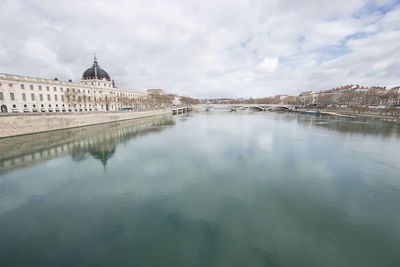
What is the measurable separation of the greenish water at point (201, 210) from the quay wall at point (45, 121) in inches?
396

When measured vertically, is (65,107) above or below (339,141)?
above

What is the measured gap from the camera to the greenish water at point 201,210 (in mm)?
6078

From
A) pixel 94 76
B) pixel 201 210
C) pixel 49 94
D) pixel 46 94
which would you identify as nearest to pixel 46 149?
pixel 201 210

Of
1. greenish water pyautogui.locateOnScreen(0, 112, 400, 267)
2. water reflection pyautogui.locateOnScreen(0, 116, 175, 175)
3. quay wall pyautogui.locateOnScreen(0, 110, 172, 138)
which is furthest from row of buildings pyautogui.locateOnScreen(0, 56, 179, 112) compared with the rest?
greenish water pyautogui.locateOnScreen(0, 112, 400, 267)

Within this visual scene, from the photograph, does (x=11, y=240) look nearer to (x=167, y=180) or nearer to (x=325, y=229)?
(x=167, y=180)

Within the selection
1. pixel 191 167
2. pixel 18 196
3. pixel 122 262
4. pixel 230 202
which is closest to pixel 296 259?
pixel 230 202

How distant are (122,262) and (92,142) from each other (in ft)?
69.2

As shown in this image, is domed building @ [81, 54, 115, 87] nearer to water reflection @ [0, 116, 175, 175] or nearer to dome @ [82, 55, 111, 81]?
dome @ [82, 55, 111, 81]

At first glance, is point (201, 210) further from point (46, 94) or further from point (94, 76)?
point (94, 76)

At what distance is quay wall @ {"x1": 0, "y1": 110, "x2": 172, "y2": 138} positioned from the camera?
76.5ft

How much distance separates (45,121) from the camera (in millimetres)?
27938

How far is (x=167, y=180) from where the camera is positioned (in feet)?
38.6

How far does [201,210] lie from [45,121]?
3204 centimetres

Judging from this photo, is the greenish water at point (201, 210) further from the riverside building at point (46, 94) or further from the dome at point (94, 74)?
the dome at point (94, 74)
